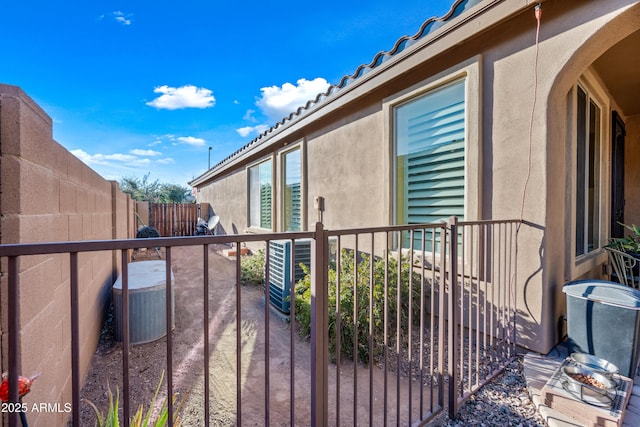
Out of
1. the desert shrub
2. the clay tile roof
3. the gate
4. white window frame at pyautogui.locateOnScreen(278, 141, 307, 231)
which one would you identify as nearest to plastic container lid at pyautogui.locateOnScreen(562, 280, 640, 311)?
the clay tile roof

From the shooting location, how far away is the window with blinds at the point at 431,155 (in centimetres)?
305

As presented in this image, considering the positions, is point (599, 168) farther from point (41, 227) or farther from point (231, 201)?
point (231, 201)

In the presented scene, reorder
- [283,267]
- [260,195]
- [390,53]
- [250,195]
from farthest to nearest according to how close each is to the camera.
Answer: [250,195] < [260,195] < [283,267] < [390,53]

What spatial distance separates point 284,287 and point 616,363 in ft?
10.4

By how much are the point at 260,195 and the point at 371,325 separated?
6.72 metres

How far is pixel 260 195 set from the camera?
7.90 metres

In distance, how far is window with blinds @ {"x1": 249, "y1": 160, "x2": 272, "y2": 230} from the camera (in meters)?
7.42

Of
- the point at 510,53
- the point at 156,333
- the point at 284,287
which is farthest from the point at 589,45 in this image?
the point at 156,333

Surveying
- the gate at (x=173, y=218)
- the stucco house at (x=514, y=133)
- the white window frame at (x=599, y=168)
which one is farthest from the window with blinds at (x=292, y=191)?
Answer: the gate at (x=173, y=218)

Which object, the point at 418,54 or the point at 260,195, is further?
the point at 260,195

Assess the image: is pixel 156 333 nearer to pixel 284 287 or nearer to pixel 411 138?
pixel 284 287

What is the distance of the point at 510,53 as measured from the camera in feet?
8.71

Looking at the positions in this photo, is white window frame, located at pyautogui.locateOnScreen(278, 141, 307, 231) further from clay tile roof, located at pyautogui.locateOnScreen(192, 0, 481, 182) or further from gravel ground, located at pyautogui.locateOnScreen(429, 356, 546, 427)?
gravel ground, located at pyautogui.locateOnScreen(429, 356, 546, 427)

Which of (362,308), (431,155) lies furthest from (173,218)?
(431,155)
